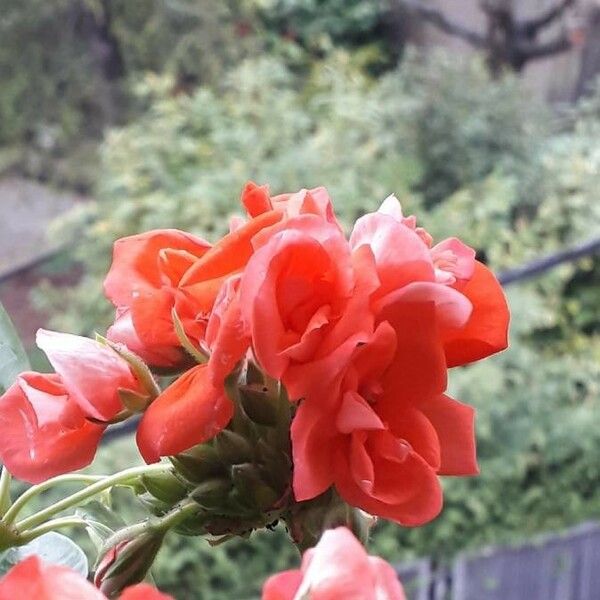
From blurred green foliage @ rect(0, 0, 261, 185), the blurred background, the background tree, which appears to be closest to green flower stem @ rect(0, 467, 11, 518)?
the blurred background

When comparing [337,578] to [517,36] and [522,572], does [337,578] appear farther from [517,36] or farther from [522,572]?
[517,36]

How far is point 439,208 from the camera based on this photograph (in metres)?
2.31

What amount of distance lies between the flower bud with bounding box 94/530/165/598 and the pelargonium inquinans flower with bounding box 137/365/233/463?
3 centimetres

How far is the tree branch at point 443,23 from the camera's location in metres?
3.87

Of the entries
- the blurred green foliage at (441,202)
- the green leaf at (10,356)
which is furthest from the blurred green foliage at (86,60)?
the green leaf at (10,356)

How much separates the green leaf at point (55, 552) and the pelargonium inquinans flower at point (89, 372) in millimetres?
63

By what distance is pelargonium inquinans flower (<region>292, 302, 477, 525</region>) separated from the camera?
0.23 m

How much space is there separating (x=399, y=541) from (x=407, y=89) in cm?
149

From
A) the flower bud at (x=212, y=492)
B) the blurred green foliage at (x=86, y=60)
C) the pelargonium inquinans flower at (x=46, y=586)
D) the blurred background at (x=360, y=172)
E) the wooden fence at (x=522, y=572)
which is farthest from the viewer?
the blurred green foliage at (x=86, y=60)

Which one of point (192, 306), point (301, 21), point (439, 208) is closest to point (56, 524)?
point (192, 306)

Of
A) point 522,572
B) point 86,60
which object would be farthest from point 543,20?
point 522,572

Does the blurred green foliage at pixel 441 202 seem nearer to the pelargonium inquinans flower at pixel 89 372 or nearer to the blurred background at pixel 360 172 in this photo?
the blurred background at pixel 360 172

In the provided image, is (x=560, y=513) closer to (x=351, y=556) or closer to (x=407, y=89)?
(x=407, y=89)

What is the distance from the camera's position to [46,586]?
6.2 inches
